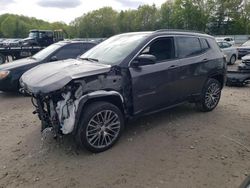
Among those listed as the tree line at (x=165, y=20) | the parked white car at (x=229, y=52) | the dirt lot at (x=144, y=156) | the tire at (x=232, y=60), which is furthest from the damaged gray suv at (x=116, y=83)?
the tree line at (x=165, y=20)

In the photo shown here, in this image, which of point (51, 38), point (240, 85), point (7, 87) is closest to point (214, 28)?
point (51, 38)

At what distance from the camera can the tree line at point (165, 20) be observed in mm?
63000

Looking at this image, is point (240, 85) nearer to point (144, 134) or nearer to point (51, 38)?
point (144, 134)

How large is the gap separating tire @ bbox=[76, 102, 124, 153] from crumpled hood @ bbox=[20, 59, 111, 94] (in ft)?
1.72

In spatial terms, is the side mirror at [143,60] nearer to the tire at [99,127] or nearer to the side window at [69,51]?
the tire at [99,127]

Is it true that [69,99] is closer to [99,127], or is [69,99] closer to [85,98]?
[85,98]

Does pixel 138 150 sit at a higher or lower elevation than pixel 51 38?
lower

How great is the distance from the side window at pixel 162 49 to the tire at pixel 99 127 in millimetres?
1373

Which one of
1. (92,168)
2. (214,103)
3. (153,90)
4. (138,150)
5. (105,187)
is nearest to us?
(105,187)

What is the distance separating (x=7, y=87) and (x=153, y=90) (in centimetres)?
475

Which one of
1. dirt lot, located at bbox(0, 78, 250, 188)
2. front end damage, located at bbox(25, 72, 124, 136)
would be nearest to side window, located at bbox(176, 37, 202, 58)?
dirt lot, located at bbox(0, 78, 250, 188)

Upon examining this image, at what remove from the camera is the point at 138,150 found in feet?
14.5

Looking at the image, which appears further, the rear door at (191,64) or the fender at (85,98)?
the rear door at (191,64)

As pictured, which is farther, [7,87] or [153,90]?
[7,87]
